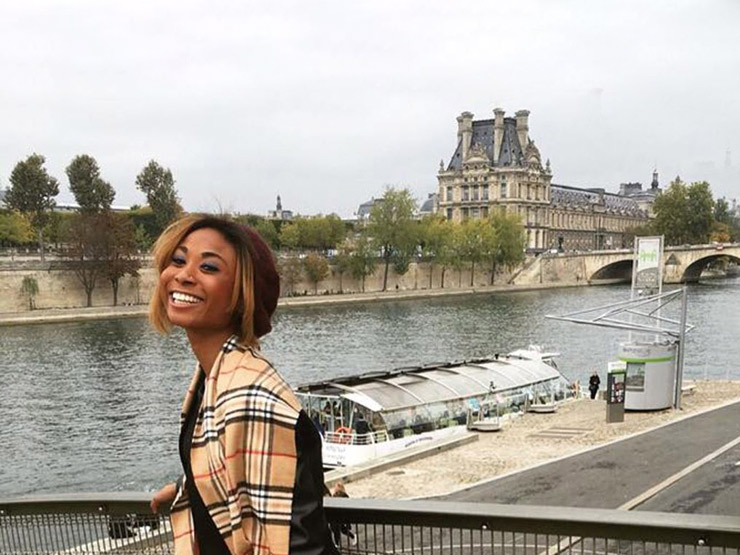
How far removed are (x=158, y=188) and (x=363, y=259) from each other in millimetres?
21099

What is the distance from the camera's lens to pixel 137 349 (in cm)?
4116

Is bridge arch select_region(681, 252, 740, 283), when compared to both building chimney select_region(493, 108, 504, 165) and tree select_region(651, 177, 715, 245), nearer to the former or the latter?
tree select_region(651, 177, 715, 245)

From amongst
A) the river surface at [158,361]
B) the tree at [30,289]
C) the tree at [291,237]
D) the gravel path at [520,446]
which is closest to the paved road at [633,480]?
the gravel path at [520,446]

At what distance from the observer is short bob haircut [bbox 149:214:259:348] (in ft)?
7.79

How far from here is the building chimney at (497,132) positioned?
129500mm

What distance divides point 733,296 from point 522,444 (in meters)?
63.4

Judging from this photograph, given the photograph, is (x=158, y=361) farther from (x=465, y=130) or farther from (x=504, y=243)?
(x=465, y=130)

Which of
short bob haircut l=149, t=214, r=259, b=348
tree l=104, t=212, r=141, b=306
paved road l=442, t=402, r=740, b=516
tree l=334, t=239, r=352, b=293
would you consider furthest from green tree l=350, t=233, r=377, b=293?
short bob haircut l=149, t=214, r=259, b=348

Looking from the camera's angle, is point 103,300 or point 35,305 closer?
point 35,305

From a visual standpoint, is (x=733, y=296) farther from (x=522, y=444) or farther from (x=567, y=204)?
(x=567, y=204)

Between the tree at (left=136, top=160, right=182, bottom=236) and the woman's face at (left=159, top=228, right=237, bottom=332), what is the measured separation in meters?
77.3

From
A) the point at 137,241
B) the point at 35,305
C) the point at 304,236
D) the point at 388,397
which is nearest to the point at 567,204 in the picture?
the point at 304,236

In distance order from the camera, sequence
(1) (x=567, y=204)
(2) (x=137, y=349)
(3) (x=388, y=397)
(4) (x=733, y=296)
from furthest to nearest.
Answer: (1) (x=567, y=204), (4) (x=733, y=296), (2) (x=137, y=349), (3) (x=388, y=397)

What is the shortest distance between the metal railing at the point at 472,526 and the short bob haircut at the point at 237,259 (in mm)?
736
